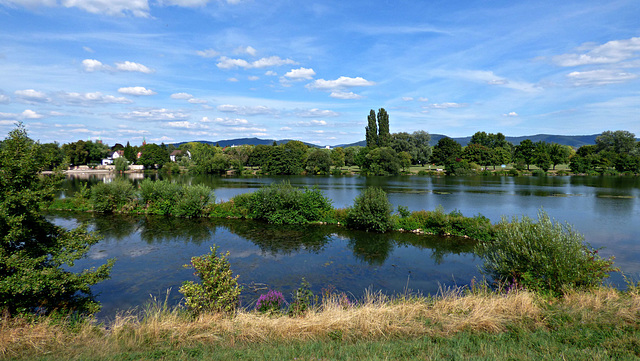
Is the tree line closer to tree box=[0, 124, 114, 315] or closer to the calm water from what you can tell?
the calm water

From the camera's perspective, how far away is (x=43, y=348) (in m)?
7.78

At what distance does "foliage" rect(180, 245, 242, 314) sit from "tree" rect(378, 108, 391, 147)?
305ft

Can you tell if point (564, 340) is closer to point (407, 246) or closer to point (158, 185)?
point (407, 246)

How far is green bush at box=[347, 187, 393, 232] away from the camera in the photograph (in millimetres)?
25109

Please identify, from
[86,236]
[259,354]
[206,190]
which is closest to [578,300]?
[259,354]

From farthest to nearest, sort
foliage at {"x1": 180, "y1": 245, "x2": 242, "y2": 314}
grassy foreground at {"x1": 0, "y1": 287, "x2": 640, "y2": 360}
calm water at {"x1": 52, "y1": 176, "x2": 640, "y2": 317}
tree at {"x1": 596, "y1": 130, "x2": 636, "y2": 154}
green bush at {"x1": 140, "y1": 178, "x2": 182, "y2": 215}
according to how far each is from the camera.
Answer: tree at {"x1": 596, "y1": 130, "x2": 636, "y2": 154} < green bush at {"x1": 140, "y1": 178, "x2": 182, "y2": 215} < calm water at {"x1": 52, "y1": 176, "x2": 640, "y2": 317} < foliage at {"x1": 180, "y1": 245, "x2": 242, "y2": 314} < grassy foreground at {"x1": 0, "y1": 287, "x2": 640, "y2": 360}

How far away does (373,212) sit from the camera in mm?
25359

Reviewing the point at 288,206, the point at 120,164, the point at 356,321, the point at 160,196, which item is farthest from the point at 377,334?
the point at 120,164

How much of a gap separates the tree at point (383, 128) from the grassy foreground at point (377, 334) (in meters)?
92.1

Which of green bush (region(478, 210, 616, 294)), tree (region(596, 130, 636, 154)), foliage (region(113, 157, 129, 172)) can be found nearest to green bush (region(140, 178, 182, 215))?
green bush (region(478, 210, 616, 294))

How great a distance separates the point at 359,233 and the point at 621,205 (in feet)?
107

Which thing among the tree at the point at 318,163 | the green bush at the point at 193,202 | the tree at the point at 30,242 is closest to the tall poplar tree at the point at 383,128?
the tree at the point at 318,163

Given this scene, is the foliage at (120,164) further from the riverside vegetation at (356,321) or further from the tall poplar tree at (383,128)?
the riverside vegetation at (356,321)

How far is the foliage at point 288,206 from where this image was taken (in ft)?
93.0
